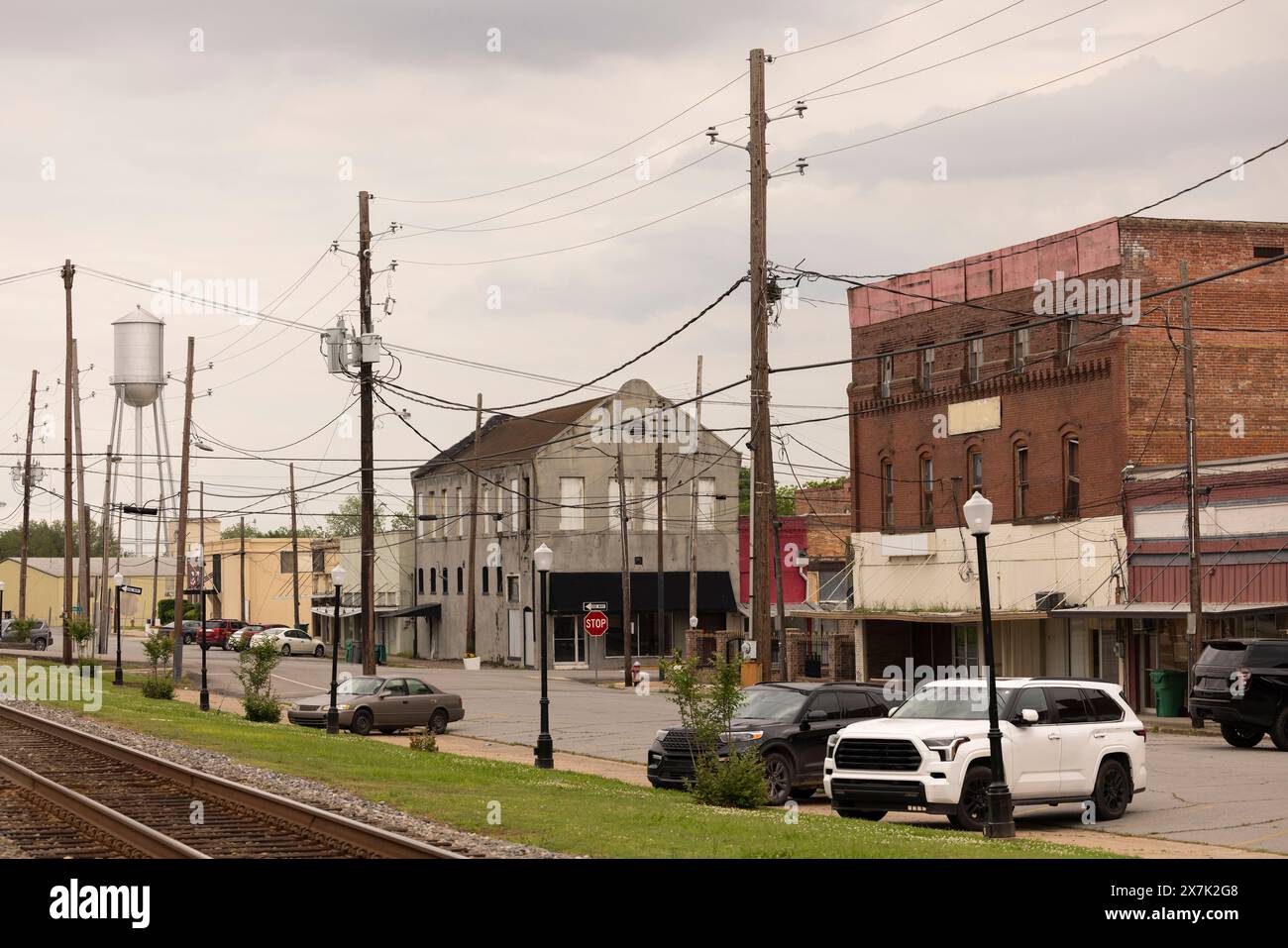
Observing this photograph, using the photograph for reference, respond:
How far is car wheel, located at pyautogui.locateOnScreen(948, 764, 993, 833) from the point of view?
18.9 meters

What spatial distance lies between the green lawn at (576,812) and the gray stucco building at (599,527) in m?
45.7

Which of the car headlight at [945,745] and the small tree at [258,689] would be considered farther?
the small tree at [258,689]

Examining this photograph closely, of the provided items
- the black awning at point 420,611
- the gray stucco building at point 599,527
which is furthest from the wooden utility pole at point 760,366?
the black awning at point 420,611

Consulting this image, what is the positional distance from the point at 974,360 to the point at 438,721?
70.1 feet

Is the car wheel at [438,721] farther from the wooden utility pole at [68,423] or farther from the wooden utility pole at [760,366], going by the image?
the wooden utility pole at [68,423]

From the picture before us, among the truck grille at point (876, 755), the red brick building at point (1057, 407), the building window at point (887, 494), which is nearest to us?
the truck grille at point (876, 755)

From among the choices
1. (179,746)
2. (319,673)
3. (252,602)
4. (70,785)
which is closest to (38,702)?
(179,746)

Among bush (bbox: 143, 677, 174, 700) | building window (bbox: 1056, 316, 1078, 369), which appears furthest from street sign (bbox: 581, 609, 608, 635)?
building window (bbox: 1056, 316, 1078, 369)

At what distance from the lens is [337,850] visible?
46.2 ft

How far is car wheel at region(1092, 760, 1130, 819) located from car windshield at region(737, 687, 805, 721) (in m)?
4.45

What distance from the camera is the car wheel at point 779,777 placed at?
72.6 feet

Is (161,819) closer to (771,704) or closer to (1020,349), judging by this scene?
(771,704)

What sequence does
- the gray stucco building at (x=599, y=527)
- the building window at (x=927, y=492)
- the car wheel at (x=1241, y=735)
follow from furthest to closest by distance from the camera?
the gray stucco building at (x=599, y=527), the building window at (x=927, y=492), the car wheel at (x=1241, y=735)
